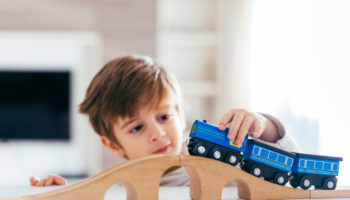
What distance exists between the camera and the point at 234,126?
574 mm

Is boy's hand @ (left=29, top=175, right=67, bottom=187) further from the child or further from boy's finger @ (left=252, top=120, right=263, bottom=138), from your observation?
boy's finger @ (left=252, top=120, right=263, bottom=138)

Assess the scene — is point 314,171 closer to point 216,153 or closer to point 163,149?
point 216,153

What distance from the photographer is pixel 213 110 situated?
293 centimetres

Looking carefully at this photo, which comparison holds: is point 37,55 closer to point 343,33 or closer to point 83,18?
point 83,18

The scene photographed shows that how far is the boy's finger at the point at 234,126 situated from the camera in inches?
22.0

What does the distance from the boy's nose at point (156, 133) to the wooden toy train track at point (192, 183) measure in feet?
1.51

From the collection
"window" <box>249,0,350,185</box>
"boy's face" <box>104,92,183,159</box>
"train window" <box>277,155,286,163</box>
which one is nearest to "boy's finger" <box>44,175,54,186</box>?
"boy's face" <box>104,92,183,159</box>

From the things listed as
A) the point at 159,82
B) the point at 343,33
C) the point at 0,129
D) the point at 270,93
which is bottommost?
the point at 0,129

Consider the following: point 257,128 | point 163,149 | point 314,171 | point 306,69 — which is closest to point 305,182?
point 314,171

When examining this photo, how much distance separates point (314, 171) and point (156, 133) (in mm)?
516

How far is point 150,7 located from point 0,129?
1.38 m

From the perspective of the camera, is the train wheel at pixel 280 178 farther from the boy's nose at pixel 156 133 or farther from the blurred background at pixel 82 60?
the blurred background at pixel 82 60

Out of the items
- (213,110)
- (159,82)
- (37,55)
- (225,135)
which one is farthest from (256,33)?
(225,135)

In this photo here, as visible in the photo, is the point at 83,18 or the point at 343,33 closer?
the point at 343,33
